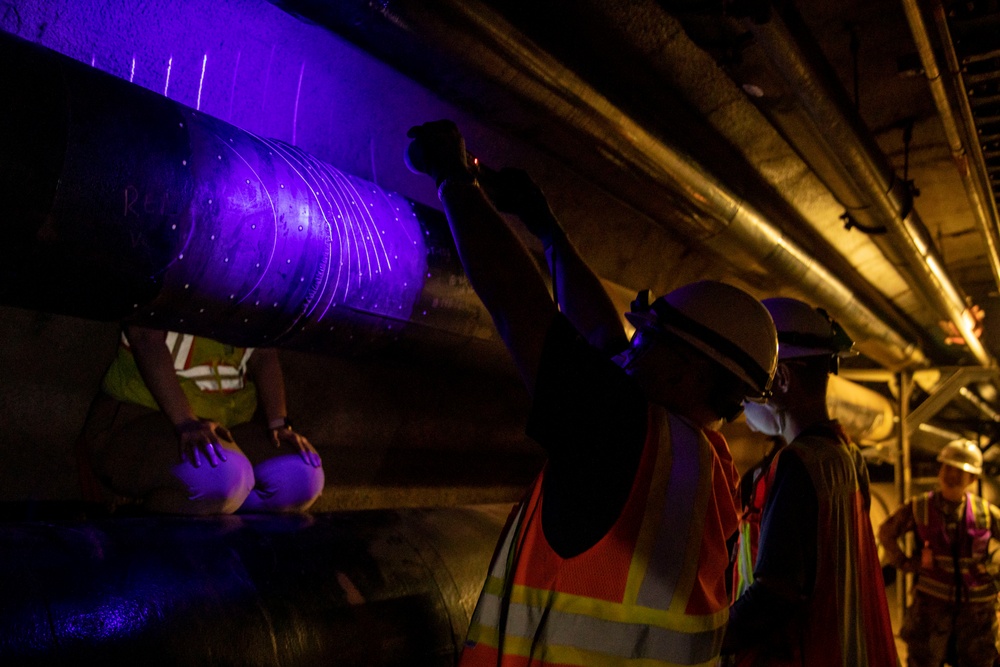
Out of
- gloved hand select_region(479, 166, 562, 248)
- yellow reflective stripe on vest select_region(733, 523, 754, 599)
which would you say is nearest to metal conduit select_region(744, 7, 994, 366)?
gloved hand select_region(479, 166, 562, 248)

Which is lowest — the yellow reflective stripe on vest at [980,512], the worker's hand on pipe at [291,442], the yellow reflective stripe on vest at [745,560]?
the yellow reflective stripe on vest at [745,560]

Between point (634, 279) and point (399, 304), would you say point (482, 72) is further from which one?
point (634, 279)

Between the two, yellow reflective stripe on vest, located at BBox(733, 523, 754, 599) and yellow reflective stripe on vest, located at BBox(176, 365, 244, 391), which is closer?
yellow reflective stripe on vest, located at BBox(176, 365, 244, 391)

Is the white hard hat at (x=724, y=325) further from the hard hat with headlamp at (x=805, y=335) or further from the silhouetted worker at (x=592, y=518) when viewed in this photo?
the hard hat with headlamp at (x=805, y=335)

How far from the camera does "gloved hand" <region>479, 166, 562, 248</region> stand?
69.7 inches

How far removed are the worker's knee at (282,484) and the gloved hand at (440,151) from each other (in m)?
1.08

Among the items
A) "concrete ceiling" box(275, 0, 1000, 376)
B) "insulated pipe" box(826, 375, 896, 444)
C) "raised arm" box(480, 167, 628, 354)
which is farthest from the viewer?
"insulated pipe" box(826, 375, 896, 444)

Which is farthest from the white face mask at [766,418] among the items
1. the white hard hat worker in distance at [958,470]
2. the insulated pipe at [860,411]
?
the white hard hat worker in distance at [958,470]

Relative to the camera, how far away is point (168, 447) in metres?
1.80

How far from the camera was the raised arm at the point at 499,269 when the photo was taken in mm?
1230

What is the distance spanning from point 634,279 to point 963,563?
296 centimetres

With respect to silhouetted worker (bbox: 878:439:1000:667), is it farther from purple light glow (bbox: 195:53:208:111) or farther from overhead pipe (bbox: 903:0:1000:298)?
purple light glow (bbox: 195:53:208:111)

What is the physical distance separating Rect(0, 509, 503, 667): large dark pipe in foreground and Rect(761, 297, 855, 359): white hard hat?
1.33 meters

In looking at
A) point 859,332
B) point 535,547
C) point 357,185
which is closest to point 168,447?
point 357,185
